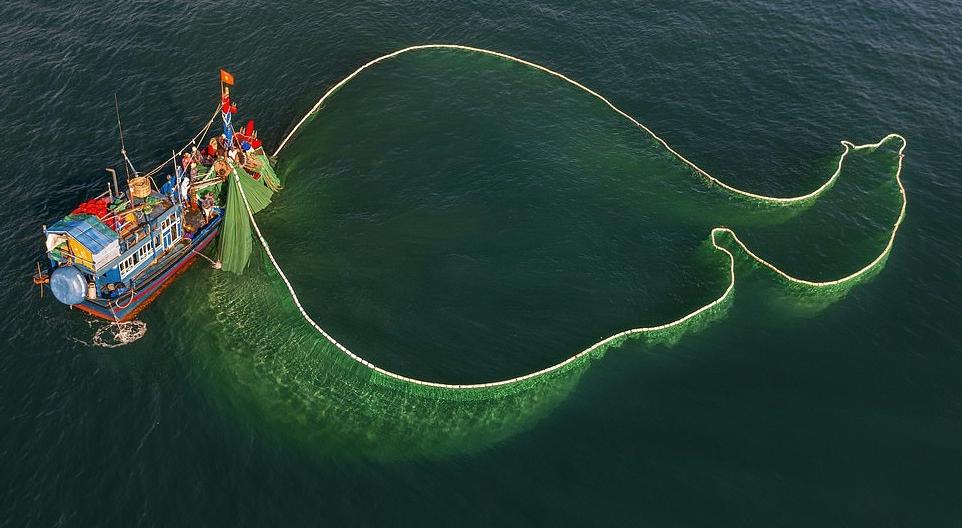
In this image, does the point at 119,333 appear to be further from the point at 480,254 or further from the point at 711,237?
the point at 711,237

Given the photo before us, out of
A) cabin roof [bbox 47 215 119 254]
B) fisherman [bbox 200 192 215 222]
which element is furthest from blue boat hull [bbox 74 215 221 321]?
cabin roof [bbox 47 215 119 254]

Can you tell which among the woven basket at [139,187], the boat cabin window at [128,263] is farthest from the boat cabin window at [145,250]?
the woven basket at [139,187]

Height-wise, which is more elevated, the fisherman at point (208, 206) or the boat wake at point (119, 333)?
the fisherman at point (208, 206)

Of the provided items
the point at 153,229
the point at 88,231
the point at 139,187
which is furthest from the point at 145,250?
the point at 139,187

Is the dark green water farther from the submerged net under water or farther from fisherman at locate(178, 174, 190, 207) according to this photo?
fisherman at locate(178, 174, 190, 207)

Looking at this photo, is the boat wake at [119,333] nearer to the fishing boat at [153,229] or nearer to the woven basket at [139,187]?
the fishing boat at [153,229]

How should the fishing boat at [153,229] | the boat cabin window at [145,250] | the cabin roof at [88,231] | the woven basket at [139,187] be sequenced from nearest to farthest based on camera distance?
1. the cabin roof at [88,231]
2. the fishing boat at [153,229]
3. the boat cabin window at [145,250]
4. the woven basket at [139,187]

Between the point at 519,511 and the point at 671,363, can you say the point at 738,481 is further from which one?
the point at 519,511
